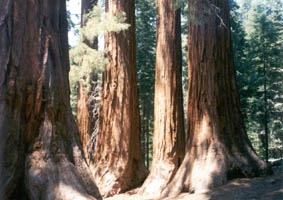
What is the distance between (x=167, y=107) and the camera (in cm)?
999

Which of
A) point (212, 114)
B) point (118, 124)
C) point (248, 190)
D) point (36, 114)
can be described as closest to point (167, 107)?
point (118, 124)

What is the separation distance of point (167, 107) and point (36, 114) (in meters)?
6.04

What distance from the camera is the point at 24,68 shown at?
4328 mm

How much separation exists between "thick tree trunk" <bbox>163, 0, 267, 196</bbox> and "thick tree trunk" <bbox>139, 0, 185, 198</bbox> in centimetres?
176

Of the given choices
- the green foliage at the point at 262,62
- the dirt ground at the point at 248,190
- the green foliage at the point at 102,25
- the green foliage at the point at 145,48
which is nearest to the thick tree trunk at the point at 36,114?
the dirt ground at the point at 248,190

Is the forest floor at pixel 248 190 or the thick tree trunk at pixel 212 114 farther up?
the thick tree trunk at pixel 212 114

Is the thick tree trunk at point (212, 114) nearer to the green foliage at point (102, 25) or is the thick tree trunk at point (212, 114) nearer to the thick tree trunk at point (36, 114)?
the green foliage at point (102, 25)

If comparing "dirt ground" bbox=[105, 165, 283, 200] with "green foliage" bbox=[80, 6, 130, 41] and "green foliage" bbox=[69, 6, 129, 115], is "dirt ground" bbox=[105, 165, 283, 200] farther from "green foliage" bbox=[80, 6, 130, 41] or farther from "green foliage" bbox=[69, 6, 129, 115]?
"green foliage" bbox=[80, 6, 130, 41]

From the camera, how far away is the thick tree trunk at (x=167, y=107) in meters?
9.55

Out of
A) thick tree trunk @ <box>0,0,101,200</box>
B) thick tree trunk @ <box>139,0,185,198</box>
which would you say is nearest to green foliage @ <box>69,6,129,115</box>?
thick tree trunk @ <box>139,0,185,198</box>

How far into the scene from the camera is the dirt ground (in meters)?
5.28

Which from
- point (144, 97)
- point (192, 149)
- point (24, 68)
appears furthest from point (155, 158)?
point (144, 97)

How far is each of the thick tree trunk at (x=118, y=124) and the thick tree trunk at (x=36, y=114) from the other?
17.4 feet

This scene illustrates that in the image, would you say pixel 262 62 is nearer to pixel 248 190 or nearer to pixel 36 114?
pixel 248 190
